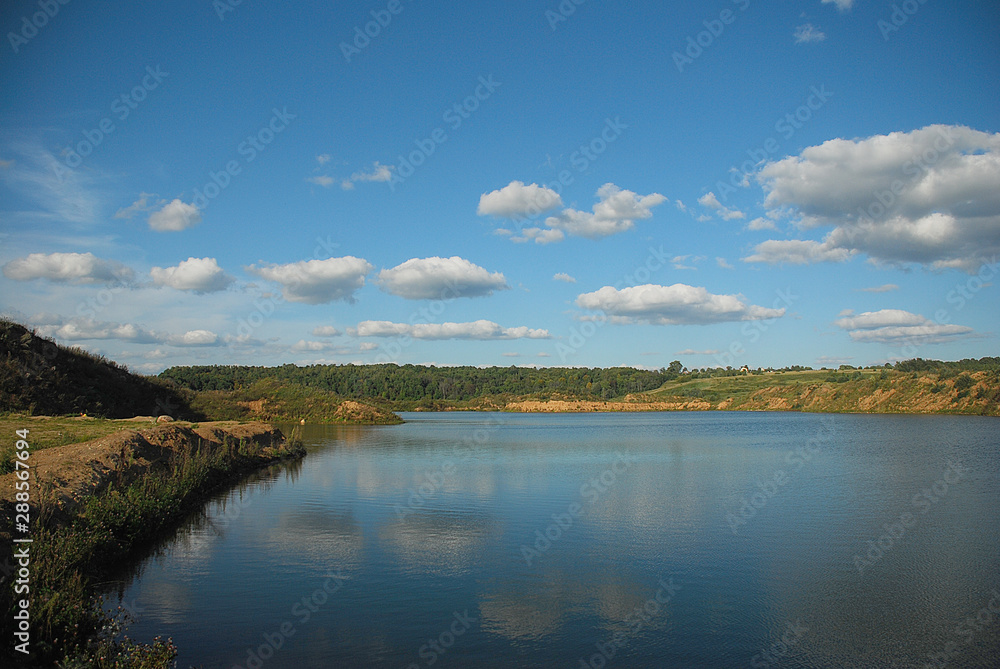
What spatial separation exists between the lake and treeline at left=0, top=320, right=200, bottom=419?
11224mm

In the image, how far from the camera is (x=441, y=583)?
40.1ft

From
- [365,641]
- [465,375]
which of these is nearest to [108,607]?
[365,641]

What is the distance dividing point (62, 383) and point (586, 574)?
31.1 meters

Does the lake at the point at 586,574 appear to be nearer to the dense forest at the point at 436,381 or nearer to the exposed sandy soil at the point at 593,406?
the dense forest at the point at 436,381

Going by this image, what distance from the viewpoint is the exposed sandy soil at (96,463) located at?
13.2 m

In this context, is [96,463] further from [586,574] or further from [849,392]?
[849,392]

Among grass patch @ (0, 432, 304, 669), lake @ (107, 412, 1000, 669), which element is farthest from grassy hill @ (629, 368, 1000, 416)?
grass patch @ (0, 432, 304, 669)

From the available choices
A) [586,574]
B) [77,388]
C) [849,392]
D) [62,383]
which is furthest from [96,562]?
[849,392]

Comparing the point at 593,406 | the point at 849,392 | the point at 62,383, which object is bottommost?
the point at 593,406

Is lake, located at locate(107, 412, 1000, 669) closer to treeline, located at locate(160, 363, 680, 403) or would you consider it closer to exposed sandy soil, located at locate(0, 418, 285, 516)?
exposed sandy soil, located at locate(0, 418, 285, 516)

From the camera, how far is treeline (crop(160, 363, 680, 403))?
485ft

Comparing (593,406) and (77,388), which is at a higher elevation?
(77,388)

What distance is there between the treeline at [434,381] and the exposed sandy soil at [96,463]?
10970cm

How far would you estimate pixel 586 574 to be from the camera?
41.8 ft
